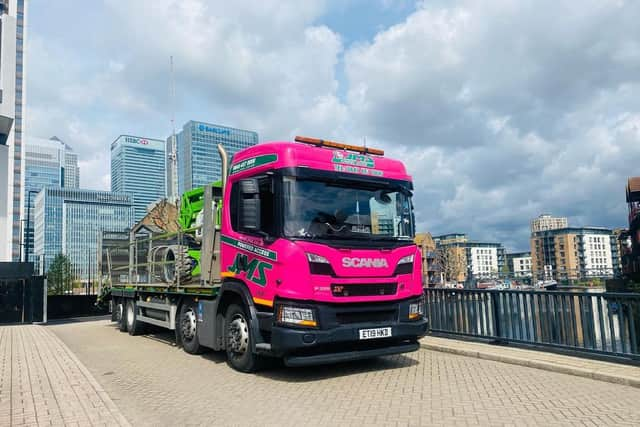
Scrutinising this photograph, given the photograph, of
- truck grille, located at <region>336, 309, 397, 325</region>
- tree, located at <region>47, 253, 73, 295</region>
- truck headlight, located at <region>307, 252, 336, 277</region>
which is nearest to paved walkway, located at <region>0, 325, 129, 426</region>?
truck headlight, located at <region>307, 252, 336, 277</region>

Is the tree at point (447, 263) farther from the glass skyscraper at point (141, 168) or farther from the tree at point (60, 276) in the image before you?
the glass skyscraper at point (141, 168)

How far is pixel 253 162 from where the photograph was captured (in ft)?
25.9

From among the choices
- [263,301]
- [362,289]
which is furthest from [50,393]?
[362,289]

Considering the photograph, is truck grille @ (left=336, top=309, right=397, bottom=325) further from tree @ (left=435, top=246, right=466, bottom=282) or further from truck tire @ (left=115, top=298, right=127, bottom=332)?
tree @ (left=435, top=246, right=466, bottom=282)

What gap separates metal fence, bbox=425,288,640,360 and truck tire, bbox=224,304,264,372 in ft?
14.8

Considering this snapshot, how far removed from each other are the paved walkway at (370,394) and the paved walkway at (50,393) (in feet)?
0.94

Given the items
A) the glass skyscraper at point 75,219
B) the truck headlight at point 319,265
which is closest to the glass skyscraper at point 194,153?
the truck headlight at point 319,265

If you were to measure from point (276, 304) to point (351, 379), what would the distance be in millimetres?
1546

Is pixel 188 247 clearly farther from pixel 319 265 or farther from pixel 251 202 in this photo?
pixel 319 265

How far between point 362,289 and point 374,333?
627mm

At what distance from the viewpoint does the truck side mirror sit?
23.4ft

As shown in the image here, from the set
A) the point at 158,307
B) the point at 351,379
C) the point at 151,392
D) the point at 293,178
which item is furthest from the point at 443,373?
the point at 158,307

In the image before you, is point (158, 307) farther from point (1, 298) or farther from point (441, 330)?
point (1, 298)

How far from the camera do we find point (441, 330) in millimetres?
10617
